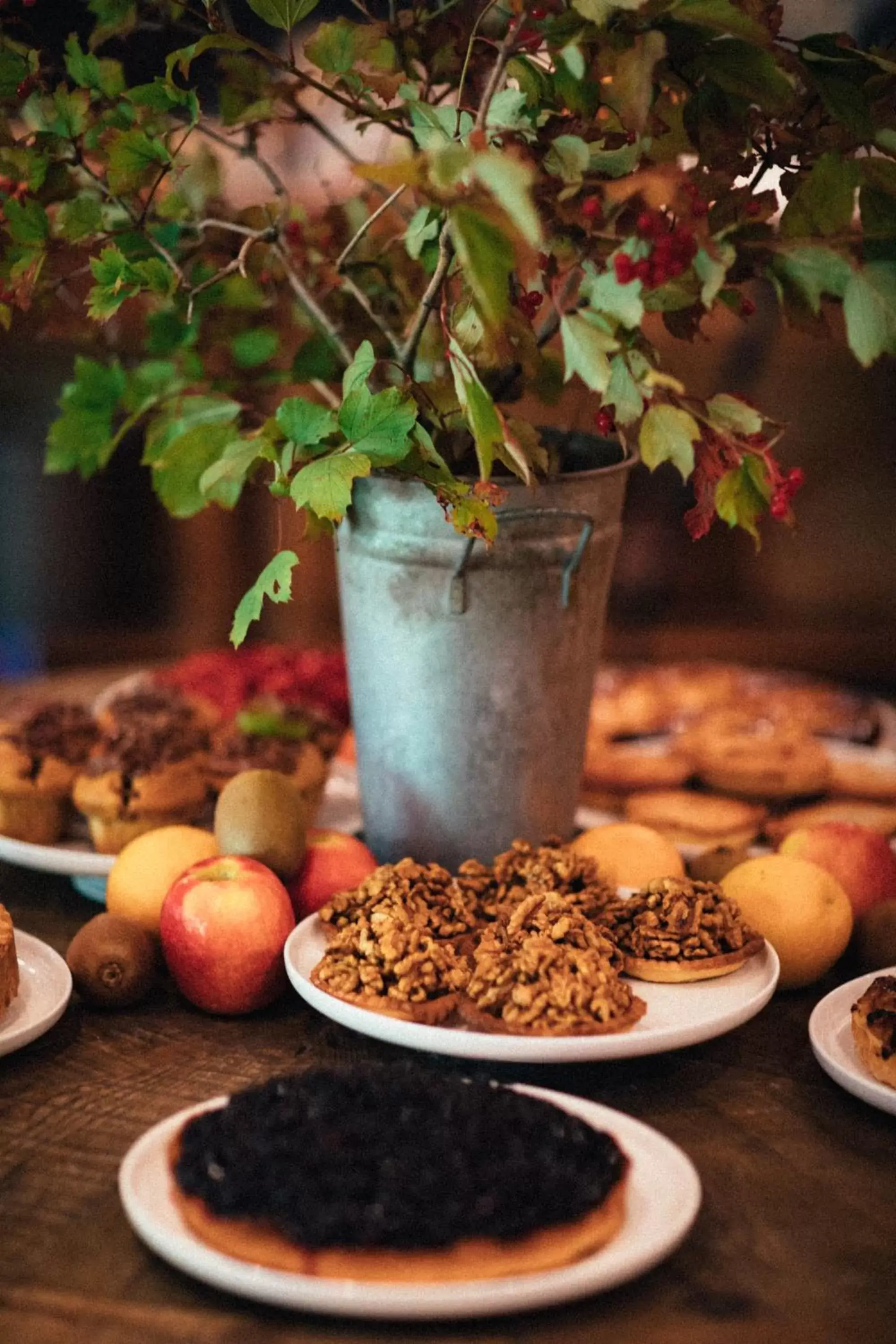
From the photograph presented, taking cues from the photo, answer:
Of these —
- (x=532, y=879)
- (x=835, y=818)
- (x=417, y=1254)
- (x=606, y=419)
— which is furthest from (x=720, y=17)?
(x=835, y=818)

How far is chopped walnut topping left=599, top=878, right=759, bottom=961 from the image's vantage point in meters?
0.94

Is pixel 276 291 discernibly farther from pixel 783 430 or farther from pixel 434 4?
pixel 783 430

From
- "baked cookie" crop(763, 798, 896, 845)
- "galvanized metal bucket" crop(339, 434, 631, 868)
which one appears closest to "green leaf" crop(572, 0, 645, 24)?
"galvanized metal bucket" crop(339, 434, 631, 868)

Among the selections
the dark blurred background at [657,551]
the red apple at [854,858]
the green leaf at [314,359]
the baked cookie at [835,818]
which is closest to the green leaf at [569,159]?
the green leaf at [314,359]

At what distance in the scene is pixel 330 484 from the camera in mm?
911

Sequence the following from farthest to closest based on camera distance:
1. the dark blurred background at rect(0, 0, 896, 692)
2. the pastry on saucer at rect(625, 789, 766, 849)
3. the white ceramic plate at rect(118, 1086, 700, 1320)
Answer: the dark blurred background at rect(0, 0, 896, 692) → the pastry on saucer at rect(625, 789, 766, 849) → the white ceramic plate at rect(118, 1086, 700, 1320)

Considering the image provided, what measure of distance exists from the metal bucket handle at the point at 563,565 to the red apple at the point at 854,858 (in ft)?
1.02

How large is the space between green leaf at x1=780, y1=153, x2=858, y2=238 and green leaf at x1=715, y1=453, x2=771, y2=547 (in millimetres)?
157

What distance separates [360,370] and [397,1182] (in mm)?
556

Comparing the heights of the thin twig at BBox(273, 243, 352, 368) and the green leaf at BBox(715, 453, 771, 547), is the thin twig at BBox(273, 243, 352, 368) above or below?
above

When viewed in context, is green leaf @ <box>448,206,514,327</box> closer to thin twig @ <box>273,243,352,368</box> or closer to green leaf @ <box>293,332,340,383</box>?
thin twig @ <box>273,243,352,368</box>

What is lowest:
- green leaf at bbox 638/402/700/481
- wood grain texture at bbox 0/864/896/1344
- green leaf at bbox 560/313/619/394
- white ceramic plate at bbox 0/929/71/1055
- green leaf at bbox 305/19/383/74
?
wood grain texture at bbox 0/864/896/1344

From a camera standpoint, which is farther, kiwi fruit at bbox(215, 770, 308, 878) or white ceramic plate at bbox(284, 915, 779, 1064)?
kiwi fruit at bbox(215, 770, 308, 878)

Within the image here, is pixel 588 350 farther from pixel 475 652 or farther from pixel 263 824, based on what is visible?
pixel 263 824
